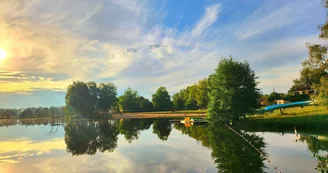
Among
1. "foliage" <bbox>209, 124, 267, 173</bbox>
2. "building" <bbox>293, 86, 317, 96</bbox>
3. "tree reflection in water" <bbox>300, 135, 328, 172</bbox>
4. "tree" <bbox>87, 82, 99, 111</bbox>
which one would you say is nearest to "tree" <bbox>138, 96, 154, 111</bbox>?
"tree" <bbox>87, 82, 99, 111</bbox>

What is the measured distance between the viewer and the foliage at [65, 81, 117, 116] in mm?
111744

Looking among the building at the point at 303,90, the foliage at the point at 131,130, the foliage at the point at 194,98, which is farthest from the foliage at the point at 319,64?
the foliage at the point at 194,98

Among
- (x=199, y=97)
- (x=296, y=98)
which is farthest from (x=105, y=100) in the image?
(x=296, y=98)

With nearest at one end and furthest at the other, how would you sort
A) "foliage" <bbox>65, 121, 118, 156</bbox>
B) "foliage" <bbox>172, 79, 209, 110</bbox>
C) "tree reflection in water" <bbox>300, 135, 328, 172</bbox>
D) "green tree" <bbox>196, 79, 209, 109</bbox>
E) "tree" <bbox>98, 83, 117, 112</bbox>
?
"tree reflection in water" <bbox>300, 135, 328, 172</bbox> < "foliage" <bbox>65, 121, 118, 156</bbox> < "green tree" <bbox>196, 79, 209, 109</bbox> < "foliage" <bbox>172, 79, 209, 110</bbox> < "tree" <bbox>98, 83, 117, 112</bbox>

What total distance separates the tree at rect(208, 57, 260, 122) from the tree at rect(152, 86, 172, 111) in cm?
8920

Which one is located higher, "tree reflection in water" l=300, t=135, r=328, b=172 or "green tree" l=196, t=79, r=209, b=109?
"green tree" l=196, t=79, r=209, b=109

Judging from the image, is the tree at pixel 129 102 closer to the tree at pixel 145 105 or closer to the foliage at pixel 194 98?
the tree at pixel 145 105

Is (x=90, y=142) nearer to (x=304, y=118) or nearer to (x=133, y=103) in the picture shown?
(x=304, y=118)

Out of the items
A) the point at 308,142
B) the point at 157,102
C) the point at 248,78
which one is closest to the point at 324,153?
the point at 308,142

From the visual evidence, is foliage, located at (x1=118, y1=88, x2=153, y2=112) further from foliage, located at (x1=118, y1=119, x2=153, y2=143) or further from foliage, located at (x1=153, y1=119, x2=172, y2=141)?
foliage, located at (x1=153, y1=119, x2=172, y2=141)

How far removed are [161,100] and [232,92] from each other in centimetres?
9428

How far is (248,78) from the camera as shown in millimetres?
49562

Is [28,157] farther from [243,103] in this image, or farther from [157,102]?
[157,102]

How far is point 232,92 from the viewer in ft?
154
